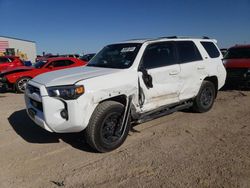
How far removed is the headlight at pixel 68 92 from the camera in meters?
3.61

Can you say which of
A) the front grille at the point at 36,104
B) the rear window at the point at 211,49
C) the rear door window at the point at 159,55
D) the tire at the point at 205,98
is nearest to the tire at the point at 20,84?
the front grille at the point at 36,104

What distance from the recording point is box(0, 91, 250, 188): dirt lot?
3240mm

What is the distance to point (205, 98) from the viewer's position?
623cm

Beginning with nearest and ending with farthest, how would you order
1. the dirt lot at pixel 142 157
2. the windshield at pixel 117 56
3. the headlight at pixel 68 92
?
the dirt lot at pixel 142 157 < the headlight at pixel 68 92 < the windshield at pixel 117 56

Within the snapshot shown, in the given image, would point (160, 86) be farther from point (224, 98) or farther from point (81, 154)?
point (224, 98)

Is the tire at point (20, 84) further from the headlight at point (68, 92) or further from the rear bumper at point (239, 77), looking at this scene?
the rear bumper at point (239, 77)

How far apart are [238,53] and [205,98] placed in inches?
202

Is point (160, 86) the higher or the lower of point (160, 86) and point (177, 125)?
the higher

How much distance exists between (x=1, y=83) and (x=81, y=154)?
777 centimetres

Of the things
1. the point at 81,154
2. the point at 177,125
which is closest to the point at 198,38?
the point at 177,125

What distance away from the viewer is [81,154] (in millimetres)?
4047

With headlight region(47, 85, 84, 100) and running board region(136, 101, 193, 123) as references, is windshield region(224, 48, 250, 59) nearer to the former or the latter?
running board region(136, 101, 193, 123)

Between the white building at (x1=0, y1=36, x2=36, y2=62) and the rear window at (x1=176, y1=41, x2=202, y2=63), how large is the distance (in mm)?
32182

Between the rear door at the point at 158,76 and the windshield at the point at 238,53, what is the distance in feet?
19.3
